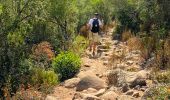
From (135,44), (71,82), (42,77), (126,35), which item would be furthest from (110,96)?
(126,35)

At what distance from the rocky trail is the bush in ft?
0.99

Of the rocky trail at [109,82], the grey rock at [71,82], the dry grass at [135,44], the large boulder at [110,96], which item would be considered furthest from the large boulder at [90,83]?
the dry grass at [135,44]

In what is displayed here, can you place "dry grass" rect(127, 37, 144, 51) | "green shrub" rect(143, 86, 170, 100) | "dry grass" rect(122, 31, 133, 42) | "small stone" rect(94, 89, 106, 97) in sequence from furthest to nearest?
1. "dry grass" rect(122, 31, 133, 42)
2. "dry grass" rect(127, 37, 144, 51)
3. "small stone" rect(94, 89, 106, 97)
4. "green shrub" rect(143, 86, 170, 100)

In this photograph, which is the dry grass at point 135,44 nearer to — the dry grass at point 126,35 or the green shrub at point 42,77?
the dry grass at point 126,35

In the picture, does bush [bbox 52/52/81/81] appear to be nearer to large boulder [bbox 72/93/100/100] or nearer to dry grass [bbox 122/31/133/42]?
large boulder [bbox 72/93/100/100]

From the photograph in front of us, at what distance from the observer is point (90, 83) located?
12.5 m

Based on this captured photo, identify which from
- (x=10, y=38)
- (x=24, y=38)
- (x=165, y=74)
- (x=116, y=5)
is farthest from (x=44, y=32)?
(x=116, y=5)

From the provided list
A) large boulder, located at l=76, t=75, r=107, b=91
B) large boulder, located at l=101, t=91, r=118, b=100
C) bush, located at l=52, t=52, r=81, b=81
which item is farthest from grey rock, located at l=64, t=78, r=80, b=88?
large boulder, located at l=101, t=91, r=118, b=100

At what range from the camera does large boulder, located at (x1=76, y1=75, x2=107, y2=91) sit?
12.4m

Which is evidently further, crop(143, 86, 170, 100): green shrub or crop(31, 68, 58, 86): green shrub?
crop(31, 68, 58, 86): green shrub

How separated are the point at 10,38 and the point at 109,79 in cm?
347

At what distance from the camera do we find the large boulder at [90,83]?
1238 cm

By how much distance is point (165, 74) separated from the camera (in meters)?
11.4

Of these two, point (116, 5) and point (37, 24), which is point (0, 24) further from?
point (116, 5)
